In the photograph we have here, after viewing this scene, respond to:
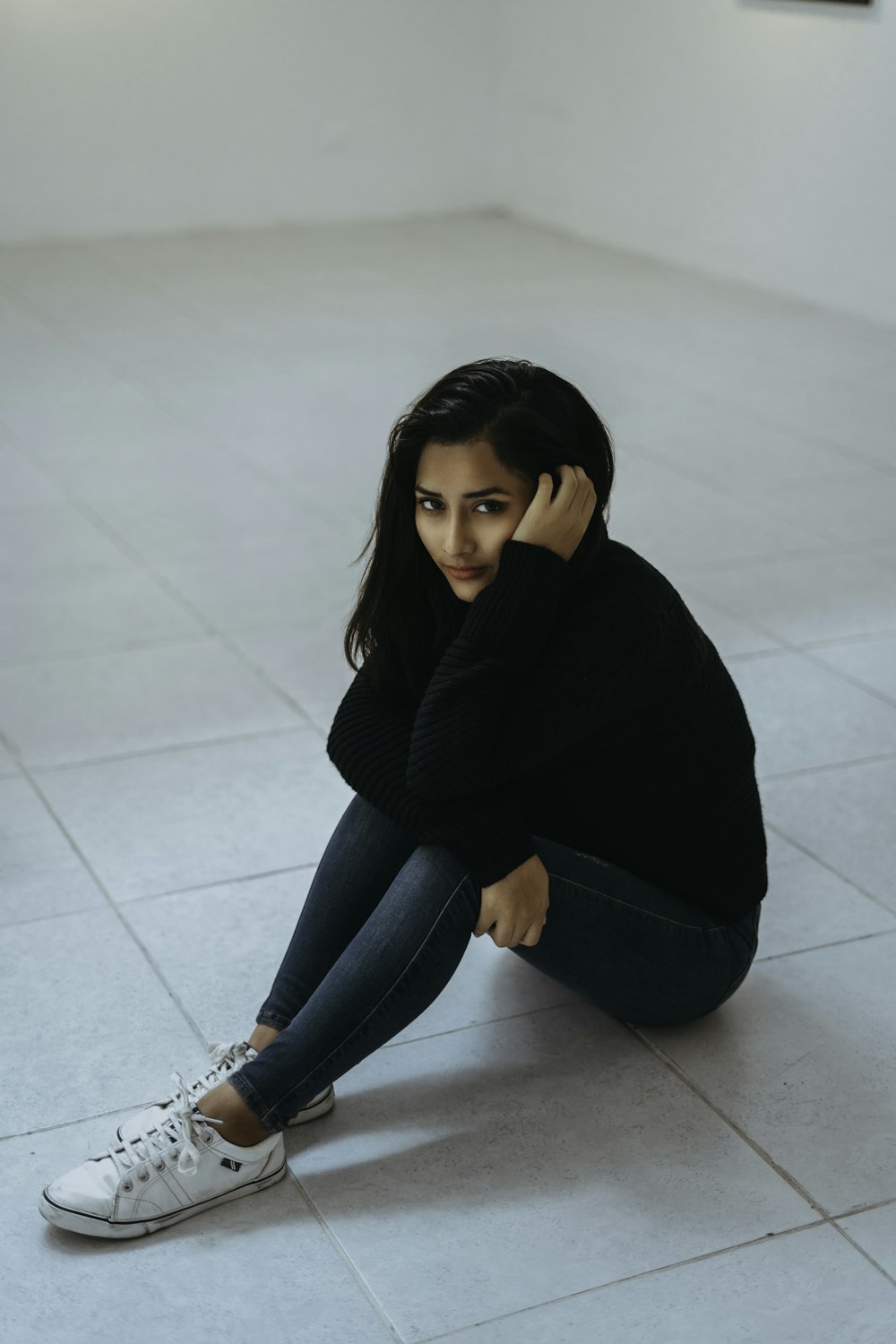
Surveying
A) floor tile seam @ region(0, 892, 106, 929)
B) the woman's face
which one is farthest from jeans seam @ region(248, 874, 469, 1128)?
floor tile seam @ region(0, 892, 106, 929)

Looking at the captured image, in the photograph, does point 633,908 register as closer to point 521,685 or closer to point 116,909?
point 521,685

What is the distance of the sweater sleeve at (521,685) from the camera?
1642mm

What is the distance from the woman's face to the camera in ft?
5.40

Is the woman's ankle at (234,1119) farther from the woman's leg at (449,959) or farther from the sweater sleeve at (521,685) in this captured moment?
the sweater sleeve at (521,685)

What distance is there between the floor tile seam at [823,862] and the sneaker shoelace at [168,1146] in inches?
43.2

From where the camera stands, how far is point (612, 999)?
6.07ft

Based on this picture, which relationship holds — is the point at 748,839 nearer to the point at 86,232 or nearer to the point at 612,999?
the point at 612,999

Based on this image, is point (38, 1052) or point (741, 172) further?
point (741, 172)

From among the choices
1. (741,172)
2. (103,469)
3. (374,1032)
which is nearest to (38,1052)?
(374,1032)

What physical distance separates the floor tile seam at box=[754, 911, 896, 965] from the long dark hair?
70cm

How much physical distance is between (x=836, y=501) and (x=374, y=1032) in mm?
3021

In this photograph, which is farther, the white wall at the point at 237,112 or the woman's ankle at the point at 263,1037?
the white wall at the point at 237,112

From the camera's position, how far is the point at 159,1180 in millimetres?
1601

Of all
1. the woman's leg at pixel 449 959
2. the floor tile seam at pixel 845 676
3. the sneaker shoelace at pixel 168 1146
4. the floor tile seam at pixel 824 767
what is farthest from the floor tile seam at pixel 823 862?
the sneaker shoelace at pixel 168 1146
